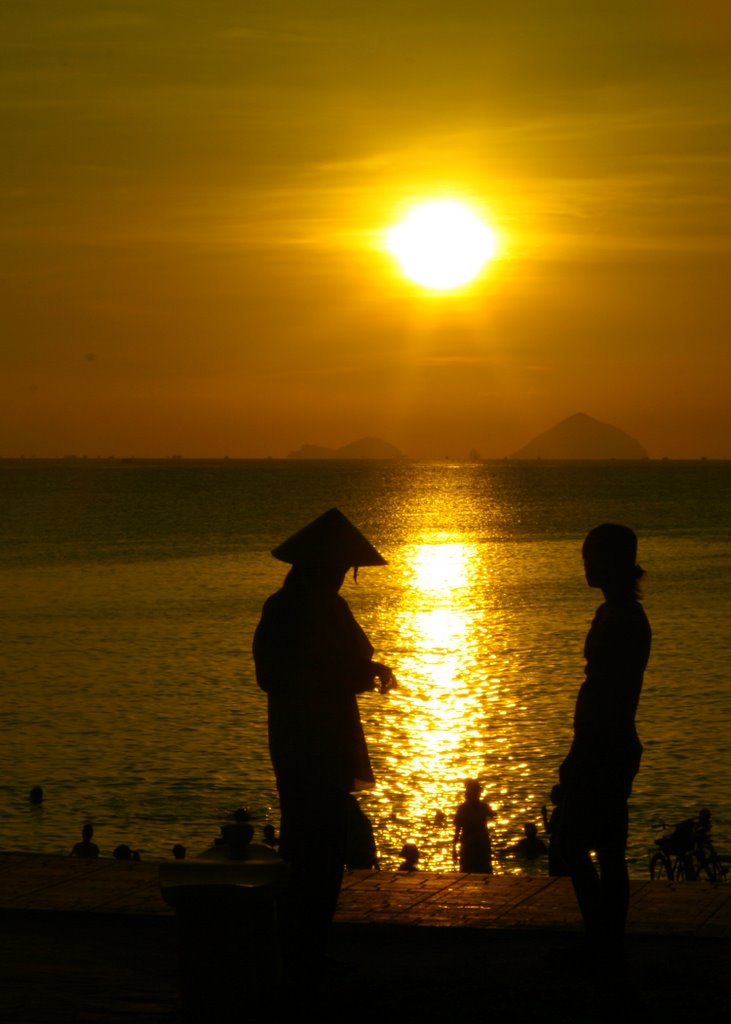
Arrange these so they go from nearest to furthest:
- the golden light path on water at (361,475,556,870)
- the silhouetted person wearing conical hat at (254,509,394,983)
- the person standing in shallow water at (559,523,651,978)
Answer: the silhouetted person wearing conical hat at (254,509,394,983), the person standing in shallow water at (559,523,651,978), the golden light path on water at (361,475,556,870)

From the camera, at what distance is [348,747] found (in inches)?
245

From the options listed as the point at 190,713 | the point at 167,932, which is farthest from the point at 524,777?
the point at 167,932

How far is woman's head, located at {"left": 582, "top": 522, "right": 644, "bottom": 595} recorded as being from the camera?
251 inches

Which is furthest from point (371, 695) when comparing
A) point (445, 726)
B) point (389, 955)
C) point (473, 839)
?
point (389, 955)

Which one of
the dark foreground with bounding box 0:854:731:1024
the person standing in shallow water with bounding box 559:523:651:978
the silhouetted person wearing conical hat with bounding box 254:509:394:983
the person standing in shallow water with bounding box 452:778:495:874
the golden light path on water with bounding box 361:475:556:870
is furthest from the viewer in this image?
the golden light path on water with bounding box 361:475:556:870

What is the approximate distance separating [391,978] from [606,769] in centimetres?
128

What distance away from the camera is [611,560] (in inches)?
251

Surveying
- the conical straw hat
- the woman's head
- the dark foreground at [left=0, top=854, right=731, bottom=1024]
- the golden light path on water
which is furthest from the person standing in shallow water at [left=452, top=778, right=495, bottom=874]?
the conical straw hat

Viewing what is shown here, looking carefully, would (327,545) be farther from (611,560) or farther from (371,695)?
(371,695)

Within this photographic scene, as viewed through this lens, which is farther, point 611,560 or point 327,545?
point 611,560

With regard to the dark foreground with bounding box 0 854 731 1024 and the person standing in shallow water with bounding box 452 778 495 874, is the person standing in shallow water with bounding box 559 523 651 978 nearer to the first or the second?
the dark foreground with bounding box 0 854 731 1024

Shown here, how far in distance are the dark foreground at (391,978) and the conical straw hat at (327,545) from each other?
1.68 metres

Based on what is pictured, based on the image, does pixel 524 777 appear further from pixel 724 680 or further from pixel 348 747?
pixel 348 747

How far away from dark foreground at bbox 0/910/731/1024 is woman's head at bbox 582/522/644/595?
1.60 metres
